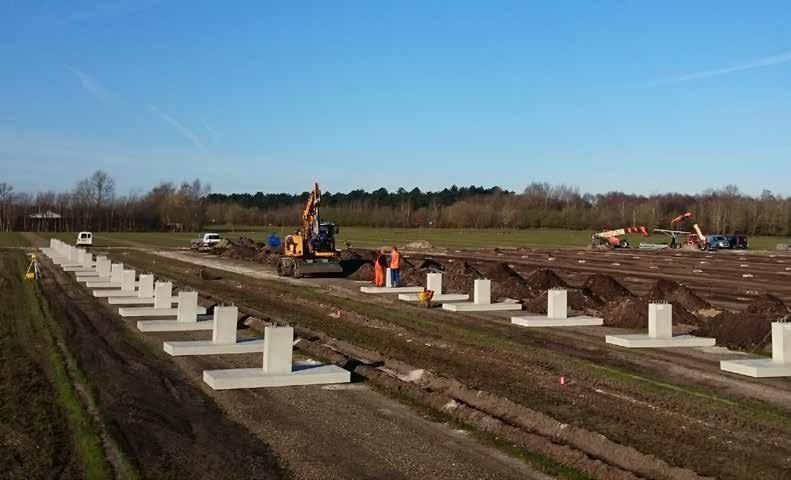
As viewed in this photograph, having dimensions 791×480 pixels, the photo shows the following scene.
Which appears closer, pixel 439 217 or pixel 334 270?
pixel 334 270

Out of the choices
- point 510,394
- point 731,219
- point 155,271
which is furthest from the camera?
point 731,219

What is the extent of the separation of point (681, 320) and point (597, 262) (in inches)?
1270

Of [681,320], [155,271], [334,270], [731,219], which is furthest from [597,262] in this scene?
[731,219]

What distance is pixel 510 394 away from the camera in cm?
1250

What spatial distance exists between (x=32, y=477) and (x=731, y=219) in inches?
5760

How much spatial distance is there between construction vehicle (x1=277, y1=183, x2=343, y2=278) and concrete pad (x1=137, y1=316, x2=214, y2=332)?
14928 mm

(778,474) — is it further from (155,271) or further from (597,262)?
(597,262)

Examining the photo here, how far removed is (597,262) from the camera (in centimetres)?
5303

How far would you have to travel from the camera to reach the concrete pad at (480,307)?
24203 millimetres

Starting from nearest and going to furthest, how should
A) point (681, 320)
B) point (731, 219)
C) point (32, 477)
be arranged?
1. point (32, 477)
2. point (681, 320)
3. point (731, 219)

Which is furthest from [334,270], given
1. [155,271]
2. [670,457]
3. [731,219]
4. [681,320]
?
[731,219]

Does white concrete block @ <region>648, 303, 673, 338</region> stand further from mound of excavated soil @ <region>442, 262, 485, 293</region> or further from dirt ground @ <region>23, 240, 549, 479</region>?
mound of excavated soil @ <region>442, 262, 485, 293</region>

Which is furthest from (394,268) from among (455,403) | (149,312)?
(455,403)

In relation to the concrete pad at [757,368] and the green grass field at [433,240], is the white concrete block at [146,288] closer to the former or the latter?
the concrete pad at [757,368]
